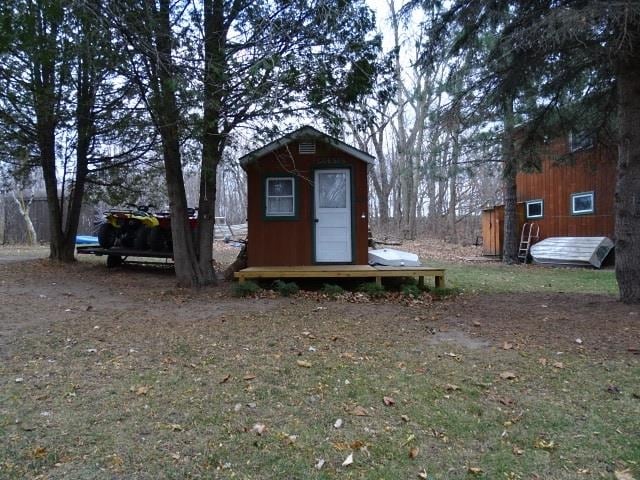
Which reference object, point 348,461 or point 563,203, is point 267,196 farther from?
point 563,203

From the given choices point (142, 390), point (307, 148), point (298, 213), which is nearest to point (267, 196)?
point (298, 213)

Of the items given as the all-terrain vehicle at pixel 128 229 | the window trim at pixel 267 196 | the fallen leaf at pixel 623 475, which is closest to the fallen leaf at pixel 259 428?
the fallen leaf at pixel 623 475

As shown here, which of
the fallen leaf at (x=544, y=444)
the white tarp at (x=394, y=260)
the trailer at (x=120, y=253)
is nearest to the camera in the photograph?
the fallen leaf at (x=544, y=444)

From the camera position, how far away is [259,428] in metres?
2.97

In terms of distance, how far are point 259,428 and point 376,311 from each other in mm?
3550

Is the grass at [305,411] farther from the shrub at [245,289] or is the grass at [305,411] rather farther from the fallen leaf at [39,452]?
the shrub at [245,289]

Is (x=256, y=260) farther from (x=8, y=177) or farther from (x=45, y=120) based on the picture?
(x=8, y=177)

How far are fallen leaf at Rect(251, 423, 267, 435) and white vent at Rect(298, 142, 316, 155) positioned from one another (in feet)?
20.1

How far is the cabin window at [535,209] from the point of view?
52.4ft

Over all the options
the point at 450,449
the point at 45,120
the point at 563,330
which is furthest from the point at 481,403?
the point at 45,120

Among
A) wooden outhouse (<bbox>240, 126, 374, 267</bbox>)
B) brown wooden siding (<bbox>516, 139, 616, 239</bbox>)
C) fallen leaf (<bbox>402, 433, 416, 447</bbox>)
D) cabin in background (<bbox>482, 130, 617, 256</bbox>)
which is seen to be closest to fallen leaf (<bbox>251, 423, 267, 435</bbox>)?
fallen leaf (<bbox>402, 433, 416, 447</bbox>)

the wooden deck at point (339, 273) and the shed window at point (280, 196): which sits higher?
the shed window at point (280, 196)

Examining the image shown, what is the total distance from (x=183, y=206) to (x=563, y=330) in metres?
6.19

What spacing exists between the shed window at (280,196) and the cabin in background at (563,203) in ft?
22.6
